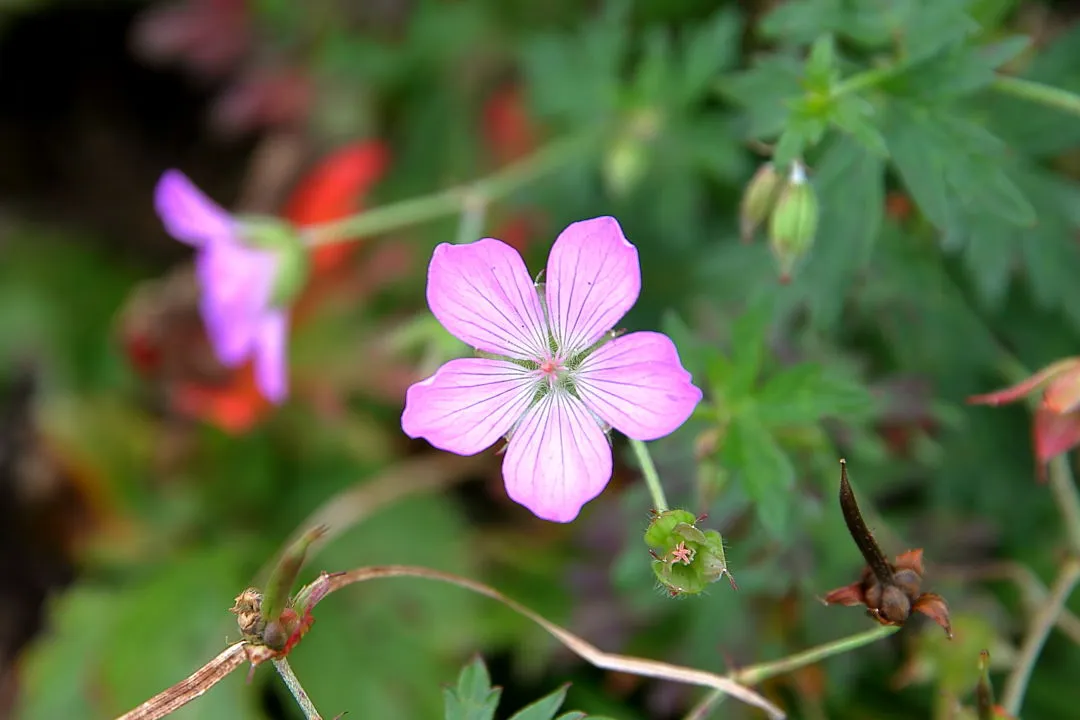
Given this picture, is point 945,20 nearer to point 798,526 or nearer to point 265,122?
point 798,526

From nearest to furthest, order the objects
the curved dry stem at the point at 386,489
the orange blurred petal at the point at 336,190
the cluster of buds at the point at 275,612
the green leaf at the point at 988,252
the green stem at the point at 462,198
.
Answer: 1. the cluster of buds at the point at 275,612
2. the green leaf at the point at 988,252
3. the green stem at the point at 462,198
4. the curved dry stem at the point at 386,489
5. the orange blurred petal at the point at 336,190

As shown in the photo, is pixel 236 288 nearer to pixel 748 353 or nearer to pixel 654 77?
pixel 654 77

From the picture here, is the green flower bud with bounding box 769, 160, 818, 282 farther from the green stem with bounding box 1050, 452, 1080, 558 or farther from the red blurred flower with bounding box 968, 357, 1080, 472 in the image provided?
the green stem with bounding box 1050, 452, 1080, 558

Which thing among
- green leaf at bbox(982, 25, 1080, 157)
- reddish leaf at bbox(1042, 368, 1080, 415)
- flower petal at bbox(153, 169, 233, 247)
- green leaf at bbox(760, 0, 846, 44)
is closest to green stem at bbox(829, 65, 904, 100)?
green leaf at bbox(760, 0, 846, 44)

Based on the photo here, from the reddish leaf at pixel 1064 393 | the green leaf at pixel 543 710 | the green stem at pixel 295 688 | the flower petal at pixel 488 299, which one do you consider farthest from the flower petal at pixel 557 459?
the reddish leaf at pixel 1064 393

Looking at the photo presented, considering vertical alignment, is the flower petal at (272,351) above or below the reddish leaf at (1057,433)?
above

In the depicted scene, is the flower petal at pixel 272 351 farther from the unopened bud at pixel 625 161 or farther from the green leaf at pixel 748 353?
the green leaf at pixel 748 353

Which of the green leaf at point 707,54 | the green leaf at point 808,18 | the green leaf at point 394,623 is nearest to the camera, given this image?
the green leaf at point 808,18
